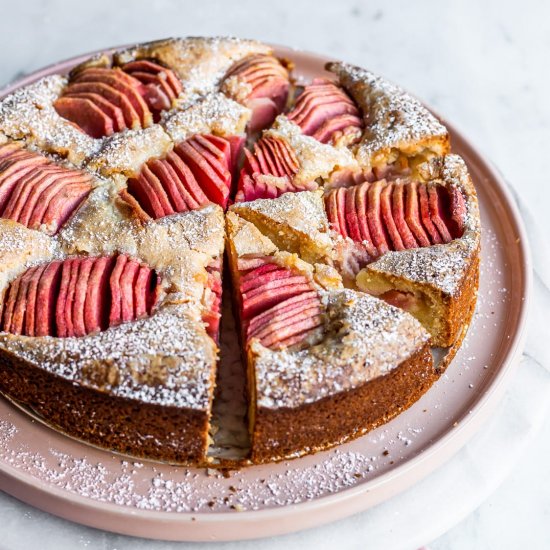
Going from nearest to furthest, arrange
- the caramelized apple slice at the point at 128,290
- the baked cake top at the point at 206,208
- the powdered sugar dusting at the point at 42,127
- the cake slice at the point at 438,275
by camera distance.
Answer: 1. the baked cake top at the point at 206,208
2. the caramelized apple slice at the point at 128,290
3. the cake slice at the point at 438,275
4. the powdered sugar dusting at the point at 42,127

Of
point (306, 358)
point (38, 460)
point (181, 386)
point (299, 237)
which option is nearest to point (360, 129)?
point (299, 237)

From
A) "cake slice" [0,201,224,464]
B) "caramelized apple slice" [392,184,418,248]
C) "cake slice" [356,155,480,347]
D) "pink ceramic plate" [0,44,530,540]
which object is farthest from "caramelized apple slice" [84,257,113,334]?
"caramelized apple slice" [392,184,418,248]

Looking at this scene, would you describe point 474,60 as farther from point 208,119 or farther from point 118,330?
point 118,330

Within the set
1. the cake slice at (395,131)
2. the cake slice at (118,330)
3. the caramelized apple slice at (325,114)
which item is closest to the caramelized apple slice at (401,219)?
the cake slice at (395,131)

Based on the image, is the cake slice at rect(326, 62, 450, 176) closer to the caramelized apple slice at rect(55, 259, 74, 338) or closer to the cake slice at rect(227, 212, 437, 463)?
the cake slice at rect(227, 212, 437, 463)

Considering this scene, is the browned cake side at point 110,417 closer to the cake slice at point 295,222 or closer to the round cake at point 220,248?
the round cake at point 220,248

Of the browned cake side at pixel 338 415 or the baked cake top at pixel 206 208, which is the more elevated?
the baked cake top at pixel 206 208

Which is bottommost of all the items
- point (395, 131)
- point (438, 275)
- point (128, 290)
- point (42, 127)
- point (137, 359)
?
point (137, 359)

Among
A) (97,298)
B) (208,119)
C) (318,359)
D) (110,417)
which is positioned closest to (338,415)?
(318,359)
